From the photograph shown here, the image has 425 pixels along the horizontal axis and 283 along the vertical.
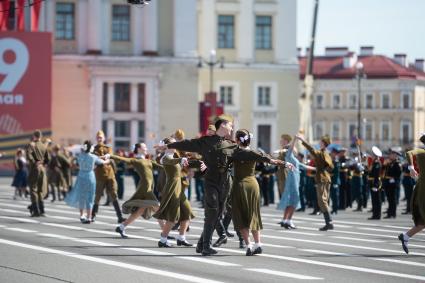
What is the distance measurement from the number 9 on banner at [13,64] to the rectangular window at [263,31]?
77.4ft

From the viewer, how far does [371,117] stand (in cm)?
14250

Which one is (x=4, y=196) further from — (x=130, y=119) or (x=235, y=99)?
(x=235, y=99)

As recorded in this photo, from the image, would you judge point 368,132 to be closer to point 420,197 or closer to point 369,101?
point 369,101

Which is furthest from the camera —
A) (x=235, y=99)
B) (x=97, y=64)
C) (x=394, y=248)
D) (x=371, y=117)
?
(x=371, y=117)

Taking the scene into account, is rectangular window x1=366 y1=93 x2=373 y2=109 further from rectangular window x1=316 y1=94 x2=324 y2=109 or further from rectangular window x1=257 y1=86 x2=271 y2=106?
rectangular window x1=257 y1=86 x2=271 y2=106

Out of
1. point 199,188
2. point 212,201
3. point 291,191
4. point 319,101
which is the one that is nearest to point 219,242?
point 212,201

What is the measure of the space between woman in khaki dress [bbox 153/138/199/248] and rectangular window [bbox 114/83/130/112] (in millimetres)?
59648

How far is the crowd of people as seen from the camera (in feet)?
61.6

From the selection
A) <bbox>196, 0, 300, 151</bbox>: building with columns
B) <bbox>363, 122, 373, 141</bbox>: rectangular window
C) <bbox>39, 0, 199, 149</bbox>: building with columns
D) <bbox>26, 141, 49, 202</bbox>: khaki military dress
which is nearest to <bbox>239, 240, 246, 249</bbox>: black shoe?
<bbox>26, 141, 49, 202</bbox>: khaki military dress

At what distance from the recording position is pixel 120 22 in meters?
79.9

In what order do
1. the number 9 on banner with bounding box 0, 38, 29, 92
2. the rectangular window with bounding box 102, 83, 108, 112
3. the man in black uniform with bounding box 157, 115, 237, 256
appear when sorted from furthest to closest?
the rectangular window with bounding box 102, 83, 108, 112, the number 9 on banner with bounding box 0, 38, 29, 92, the man in black uniform with bounding box 157, 115, 237, 256

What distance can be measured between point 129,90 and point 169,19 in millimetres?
5145

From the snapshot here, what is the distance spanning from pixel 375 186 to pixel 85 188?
861 cm

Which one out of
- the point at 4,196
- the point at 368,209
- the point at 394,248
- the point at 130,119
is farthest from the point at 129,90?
the point at 394,248
